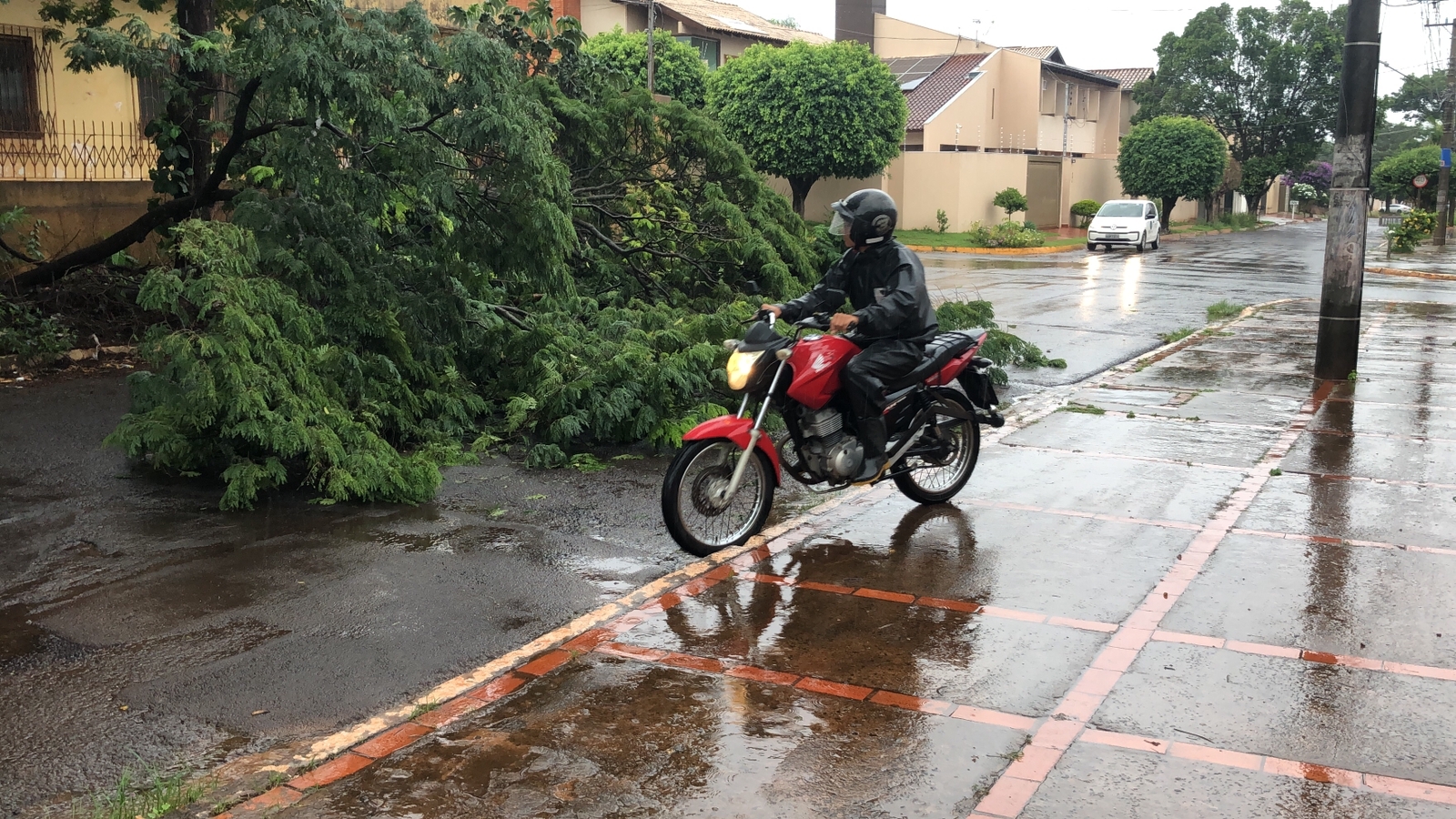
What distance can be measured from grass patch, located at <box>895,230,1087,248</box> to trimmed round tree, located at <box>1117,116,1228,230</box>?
919 cm

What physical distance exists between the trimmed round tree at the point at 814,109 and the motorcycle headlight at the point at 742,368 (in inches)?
1273

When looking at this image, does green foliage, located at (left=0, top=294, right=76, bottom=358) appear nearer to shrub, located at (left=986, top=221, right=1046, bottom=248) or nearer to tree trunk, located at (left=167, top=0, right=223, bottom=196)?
tree trunk, located at (left=167, top=0, right=223, bottom=196)

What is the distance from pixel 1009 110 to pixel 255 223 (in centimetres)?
4616

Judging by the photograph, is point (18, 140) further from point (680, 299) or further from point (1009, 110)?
point (1009, 110)

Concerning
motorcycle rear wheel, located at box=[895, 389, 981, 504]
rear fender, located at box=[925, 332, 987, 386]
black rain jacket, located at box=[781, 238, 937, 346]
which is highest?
black rain jacket, located at box=[781, 238, 937, 346]

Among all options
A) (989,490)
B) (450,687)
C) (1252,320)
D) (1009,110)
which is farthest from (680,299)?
(1009,110)

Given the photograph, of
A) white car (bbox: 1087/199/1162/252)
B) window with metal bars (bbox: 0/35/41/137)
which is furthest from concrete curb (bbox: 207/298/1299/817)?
white car (bbox: 1087/199/1162/252)

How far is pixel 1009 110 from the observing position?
167ft

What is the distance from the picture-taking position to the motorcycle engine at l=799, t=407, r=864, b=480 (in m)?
6.74

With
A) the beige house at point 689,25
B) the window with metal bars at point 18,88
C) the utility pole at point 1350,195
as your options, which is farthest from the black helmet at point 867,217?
the beige house at point 689,25

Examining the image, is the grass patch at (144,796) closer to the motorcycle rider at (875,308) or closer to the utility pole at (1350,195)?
the motorcycle rider at (875,308)

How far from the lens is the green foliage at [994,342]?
39.3 feet

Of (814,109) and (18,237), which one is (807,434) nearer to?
(18,237)

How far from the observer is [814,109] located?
124 ft
